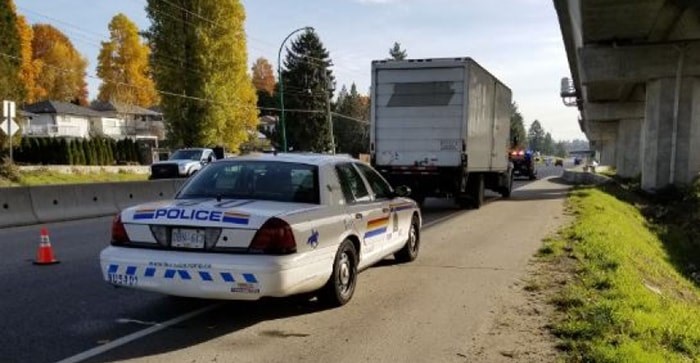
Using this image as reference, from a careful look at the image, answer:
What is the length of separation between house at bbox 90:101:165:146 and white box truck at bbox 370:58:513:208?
2902 inches

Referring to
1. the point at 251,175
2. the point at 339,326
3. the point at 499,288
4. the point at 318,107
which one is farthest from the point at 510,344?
the point at 318,107

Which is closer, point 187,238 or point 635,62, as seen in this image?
point 187,238

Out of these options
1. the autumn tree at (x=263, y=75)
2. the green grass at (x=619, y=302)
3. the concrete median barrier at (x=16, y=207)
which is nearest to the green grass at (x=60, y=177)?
the concrete median barrier at (x=16, y=207)

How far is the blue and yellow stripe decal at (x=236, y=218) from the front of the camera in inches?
235

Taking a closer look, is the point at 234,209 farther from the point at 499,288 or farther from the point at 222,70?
the point at 222,70

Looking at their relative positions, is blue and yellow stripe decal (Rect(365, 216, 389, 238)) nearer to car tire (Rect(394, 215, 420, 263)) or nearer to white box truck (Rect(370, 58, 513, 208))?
car tire (Rect(394, 215, 420, 263))

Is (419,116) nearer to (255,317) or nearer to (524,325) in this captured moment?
(524,325)

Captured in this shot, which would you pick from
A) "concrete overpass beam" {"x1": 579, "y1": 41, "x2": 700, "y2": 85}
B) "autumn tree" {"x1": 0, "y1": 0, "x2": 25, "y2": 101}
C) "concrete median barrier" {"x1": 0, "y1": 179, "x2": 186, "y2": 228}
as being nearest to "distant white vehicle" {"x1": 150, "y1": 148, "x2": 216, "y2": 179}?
"autumn tree" {"x1": 0, "y1": 0, "x2": 25, "y2": 101}

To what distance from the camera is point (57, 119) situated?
82.1 metres

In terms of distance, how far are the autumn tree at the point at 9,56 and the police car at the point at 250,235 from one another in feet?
84.0

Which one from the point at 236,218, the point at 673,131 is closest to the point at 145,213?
the point at 236,218

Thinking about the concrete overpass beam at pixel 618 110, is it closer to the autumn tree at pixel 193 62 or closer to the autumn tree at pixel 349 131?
the autumn tree at pixel 193 62

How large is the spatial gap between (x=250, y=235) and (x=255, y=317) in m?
1.06

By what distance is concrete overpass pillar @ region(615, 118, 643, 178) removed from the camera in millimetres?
45594
